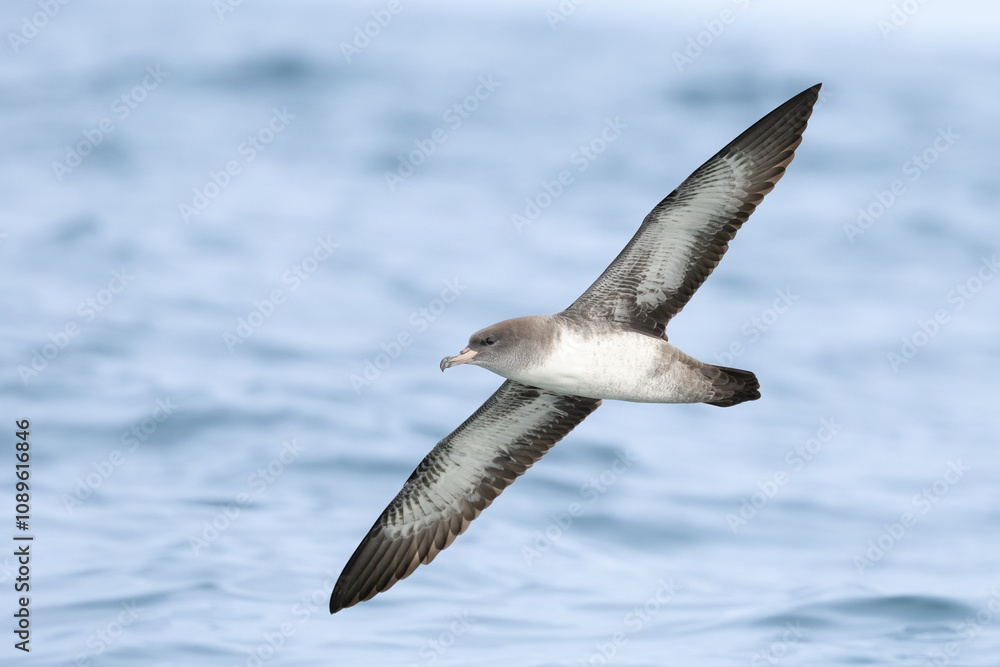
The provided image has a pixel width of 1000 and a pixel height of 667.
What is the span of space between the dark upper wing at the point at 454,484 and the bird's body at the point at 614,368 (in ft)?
4.14

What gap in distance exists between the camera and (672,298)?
40.6 feet

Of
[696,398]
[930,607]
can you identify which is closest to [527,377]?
[696,398]

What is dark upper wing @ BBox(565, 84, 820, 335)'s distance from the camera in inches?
477

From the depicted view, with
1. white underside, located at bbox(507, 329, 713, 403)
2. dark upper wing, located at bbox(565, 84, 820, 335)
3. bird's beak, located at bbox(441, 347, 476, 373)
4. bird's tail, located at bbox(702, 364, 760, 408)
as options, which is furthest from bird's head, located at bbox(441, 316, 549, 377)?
bird's tail, located at bbox(702, 364, 760, 408)

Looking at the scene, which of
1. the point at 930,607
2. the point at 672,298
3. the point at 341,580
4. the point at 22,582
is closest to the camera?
the point at 672,298

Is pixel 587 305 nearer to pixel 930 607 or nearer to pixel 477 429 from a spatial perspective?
pixel 477 429

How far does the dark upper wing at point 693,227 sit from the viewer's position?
1212 cm

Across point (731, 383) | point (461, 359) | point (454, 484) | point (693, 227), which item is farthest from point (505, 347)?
point (454, 484)

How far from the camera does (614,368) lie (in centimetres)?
1176

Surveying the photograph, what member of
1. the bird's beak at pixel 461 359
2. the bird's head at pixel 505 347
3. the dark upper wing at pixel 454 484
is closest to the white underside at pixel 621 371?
the bird's head at pixel 505 347

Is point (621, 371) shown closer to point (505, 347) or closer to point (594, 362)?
point (594, 362)

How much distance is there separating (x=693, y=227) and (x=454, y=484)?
348 centimetres

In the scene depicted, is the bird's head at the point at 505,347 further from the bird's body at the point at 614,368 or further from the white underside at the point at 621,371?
the white underside at the point at 621,371

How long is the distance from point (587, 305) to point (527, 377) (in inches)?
41.7
